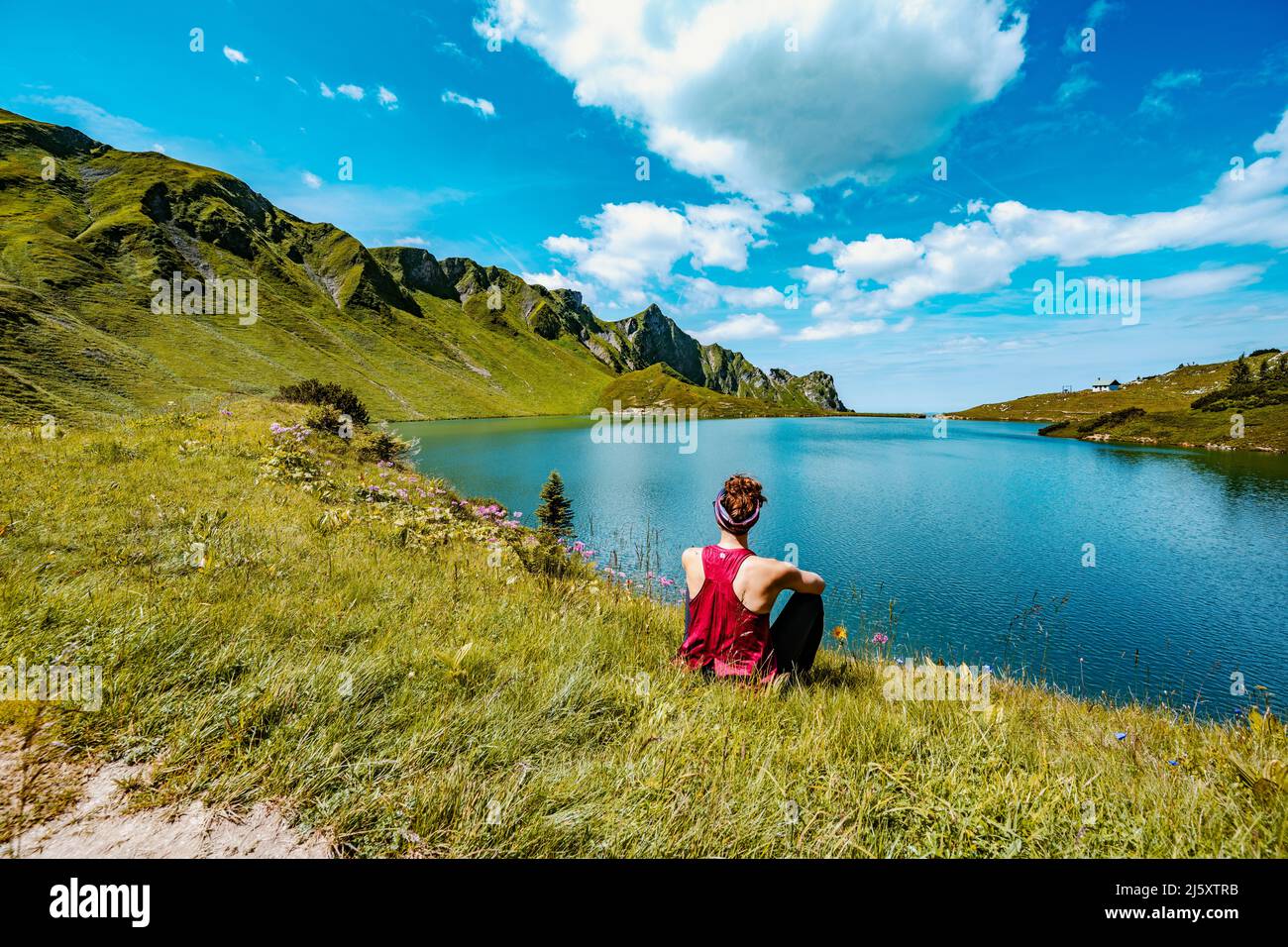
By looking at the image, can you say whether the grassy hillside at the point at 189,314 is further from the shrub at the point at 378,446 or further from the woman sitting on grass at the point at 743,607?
the woman sitting on grass at the point at 743,607

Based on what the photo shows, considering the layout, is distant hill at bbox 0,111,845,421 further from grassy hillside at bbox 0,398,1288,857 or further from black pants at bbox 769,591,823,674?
black pants at bbox 769,591,823,674

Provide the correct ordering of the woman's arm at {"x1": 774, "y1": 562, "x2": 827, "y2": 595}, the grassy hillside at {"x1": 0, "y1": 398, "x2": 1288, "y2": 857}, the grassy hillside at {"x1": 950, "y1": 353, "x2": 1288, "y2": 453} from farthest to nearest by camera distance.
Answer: the grassy hillside at {"x1": 950, "y1": 353, "x2": 1288, "y2": 453} < the woman's arm at {"x1": 774, "y1": 562, "x2": 827, "y2": 595} < the grassy hillside at {"x1": 0, "y1": 398, "x2": 1288, "y2": 857}

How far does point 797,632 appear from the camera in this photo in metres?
4.68

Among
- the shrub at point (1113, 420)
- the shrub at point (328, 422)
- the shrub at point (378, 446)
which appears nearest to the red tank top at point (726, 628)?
the shrub at point (378, 446)

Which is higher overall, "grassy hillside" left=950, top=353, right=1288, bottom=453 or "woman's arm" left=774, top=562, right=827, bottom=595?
"grassy hillside" left=950, top=353, right=1288, bottom=453

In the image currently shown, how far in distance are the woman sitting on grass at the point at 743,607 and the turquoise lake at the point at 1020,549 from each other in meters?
5.21

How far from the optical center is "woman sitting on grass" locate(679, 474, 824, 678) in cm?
440

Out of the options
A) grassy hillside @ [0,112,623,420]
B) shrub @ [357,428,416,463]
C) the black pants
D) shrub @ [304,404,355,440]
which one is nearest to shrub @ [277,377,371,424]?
shrub @ [357,428,416,463]

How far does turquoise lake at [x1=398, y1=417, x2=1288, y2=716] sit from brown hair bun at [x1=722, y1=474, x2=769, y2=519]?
5.45 meters

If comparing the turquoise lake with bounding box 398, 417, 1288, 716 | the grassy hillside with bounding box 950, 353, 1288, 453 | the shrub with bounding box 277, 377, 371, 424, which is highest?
the grassy hillside with bounding box 950, 353, 1288, 453

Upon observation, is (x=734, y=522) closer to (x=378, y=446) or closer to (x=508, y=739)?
(x=508, y=739)

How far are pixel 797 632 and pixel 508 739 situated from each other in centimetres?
308

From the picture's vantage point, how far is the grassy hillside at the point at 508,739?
219cm
